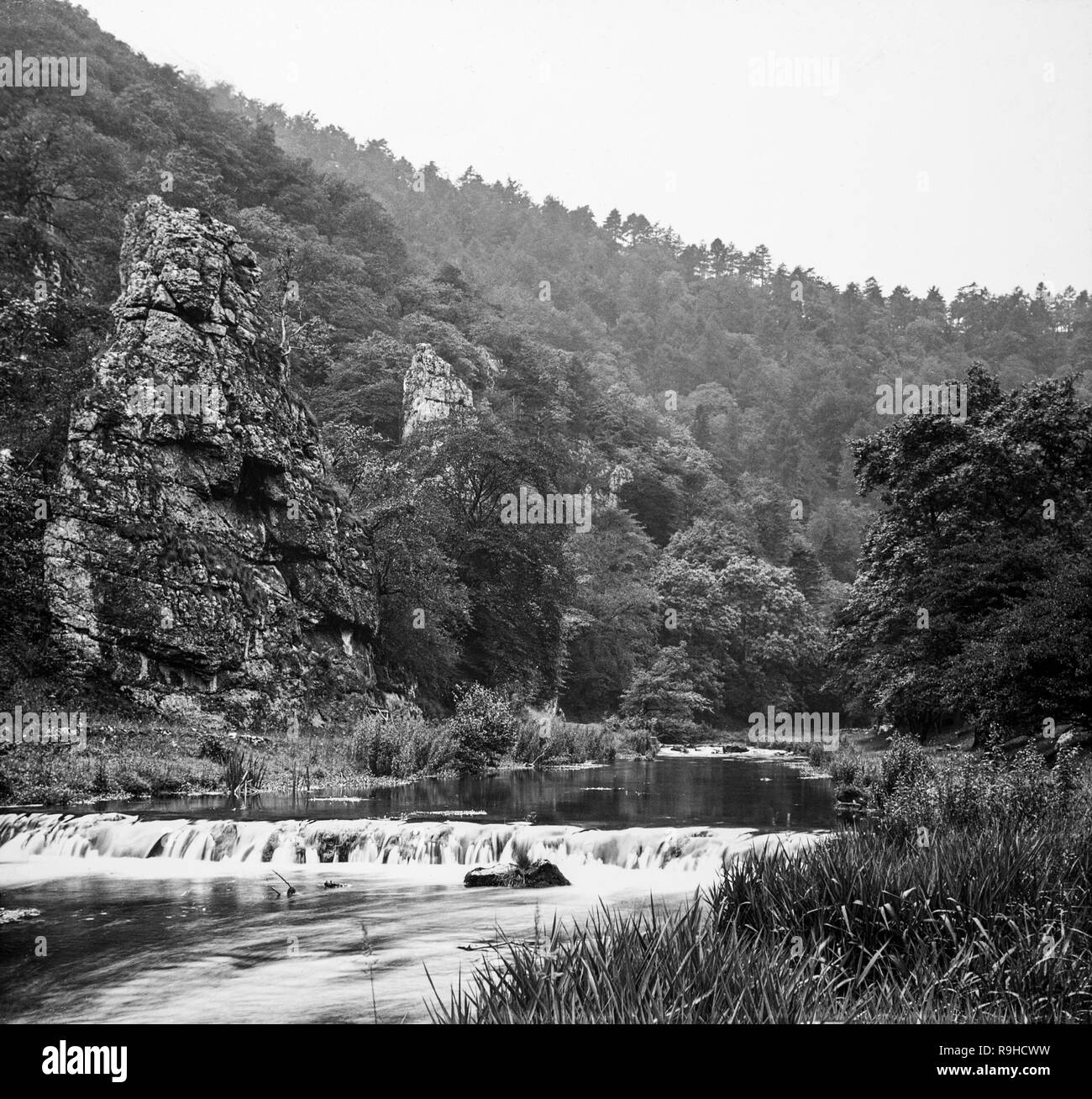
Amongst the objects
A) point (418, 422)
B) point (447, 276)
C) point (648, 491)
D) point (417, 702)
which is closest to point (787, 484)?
point (648, 491)

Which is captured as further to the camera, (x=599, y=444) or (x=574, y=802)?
(x=599, y=444)

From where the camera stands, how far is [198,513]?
3212 centimetres

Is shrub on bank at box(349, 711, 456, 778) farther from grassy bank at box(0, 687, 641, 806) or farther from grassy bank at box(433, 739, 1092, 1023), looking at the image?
grassy bank at box(433, 739, 1092, 1023)

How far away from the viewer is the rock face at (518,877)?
14.6 meters

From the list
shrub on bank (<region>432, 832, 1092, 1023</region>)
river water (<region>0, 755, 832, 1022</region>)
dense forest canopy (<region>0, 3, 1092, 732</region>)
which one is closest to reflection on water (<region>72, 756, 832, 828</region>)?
river water (<region>0, 755, 832, 1022</region>)

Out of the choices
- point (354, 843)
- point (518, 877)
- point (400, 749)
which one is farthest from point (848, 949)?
point (400, 749)

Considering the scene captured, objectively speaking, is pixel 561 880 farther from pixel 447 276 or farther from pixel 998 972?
pixel 447 276

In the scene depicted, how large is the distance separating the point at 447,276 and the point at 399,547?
5686 cm

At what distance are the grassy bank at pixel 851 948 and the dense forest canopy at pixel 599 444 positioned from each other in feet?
48.5

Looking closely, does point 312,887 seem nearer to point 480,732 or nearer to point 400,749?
point 400,749

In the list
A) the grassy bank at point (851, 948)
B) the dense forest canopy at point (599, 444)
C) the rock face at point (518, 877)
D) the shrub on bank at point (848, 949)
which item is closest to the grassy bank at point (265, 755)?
the dense forest canopy at point (599, 444)

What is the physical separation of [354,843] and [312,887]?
9.67 feet

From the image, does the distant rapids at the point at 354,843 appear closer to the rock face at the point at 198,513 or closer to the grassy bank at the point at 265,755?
the grassy bank at the point at 265,755

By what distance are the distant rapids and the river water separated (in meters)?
0.03
